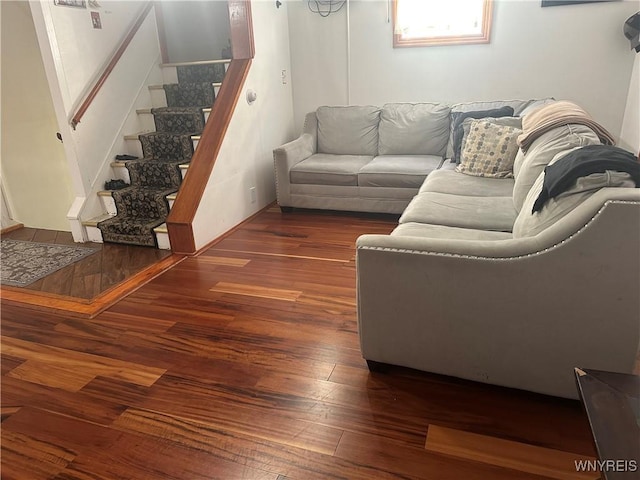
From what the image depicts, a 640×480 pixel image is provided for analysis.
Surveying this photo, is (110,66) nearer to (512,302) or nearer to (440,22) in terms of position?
(440,22)

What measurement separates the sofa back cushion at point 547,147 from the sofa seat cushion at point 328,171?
1659 millimetres

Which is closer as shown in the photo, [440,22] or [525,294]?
[525,294]

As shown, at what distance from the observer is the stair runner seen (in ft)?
11.1

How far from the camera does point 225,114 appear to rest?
3.40m

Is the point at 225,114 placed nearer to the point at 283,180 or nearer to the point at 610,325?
the point at 283,180

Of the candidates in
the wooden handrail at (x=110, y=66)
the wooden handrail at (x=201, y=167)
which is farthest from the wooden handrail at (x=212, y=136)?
the wooden handrail at (x=110, y=66)

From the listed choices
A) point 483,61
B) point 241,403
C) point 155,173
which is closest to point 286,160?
point 155,173

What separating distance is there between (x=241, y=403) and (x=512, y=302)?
108 centimetres

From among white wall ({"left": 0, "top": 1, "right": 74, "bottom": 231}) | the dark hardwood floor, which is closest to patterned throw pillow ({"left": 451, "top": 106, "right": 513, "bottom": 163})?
the dark hardwood floor

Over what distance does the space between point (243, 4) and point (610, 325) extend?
133 inches

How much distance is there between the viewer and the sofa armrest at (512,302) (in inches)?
53.6

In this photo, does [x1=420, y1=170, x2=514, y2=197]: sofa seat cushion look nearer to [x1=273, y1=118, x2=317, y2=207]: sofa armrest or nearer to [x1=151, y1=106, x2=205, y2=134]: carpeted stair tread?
[x1=273, y1=118, x2=317, y2=207]: sofa armrest

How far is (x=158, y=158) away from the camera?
12.5 feet

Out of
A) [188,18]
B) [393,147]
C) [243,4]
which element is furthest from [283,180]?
[188,18]
